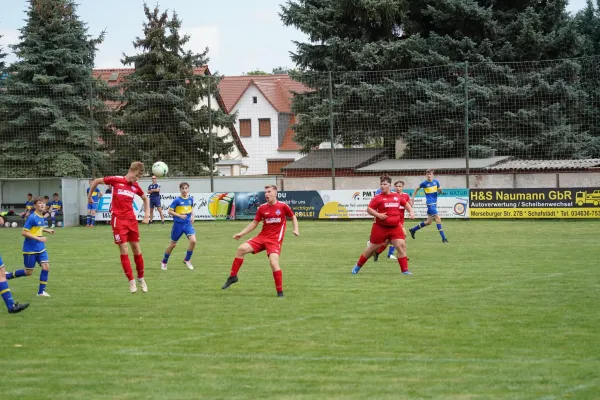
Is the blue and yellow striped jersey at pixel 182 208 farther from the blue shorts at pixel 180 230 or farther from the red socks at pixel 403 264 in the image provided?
the red socks at pixel 403 264

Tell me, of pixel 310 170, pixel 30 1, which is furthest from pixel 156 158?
pixel 30 1

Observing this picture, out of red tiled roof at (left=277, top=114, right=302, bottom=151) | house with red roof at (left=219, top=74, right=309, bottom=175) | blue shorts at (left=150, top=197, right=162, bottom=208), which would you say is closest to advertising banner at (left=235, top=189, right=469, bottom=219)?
blue shorts at (left=150, top=197, right=162, bottom=208)

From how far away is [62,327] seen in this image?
11492mm

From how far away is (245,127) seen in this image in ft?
171

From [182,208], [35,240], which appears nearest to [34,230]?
[35,240]

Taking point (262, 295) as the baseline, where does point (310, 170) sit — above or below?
above

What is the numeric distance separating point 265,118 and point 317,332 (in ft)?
140

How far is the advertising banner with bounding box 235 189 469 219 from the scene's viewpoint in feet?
114

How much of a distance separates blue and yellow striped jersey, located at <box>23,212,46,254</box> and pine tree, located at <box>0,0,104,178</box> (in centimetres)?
2979

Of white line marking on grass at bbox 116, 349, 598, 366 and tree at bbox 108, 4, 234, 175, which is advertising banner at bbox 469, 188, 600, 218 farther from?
white line marking on grass at bbox 116, 349, 598, 366

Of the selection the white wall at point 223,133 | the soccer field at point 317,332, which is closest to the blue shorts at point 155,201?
the white wall at point 223,133

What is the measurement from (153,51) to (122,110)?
6.09 meters

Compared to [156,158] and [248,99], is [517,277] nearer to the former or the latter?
[156,158]

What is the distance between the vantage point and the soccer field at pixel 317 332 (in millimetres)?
8062
